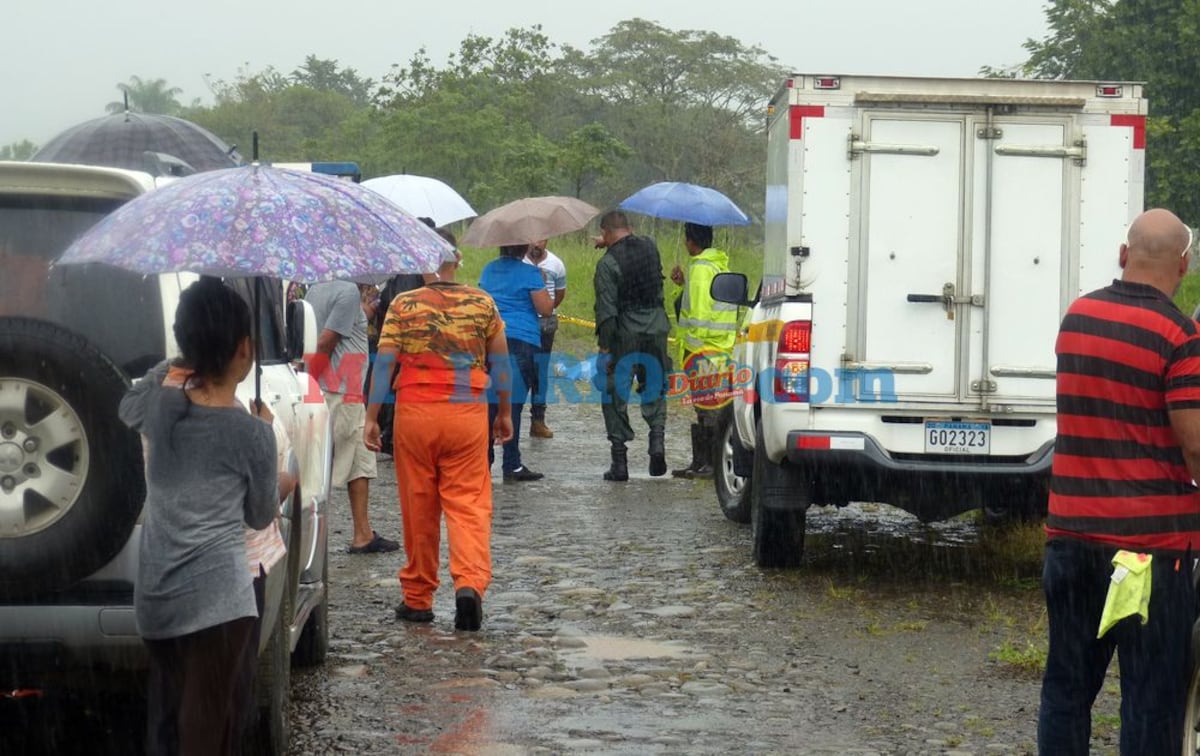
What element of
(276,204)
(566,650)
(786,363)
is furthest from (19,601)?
(786,363)

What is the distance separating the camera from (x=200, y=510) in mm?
4547

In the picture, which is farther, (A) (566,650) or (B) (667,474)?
(B) (667,474)

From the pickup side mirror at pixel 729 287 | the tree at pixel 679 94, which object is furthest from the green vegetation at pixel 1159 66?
the pickup side mirror at pixel 729 287

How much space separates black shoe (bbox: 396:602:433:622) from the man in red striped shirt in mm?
4178

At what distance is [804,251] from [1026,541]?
2.96 m

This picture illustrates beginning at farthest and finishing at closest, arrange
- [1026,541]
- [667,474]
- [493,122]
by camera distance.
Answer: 1. [493,122]
2. [667,474]
3. [1026,541]

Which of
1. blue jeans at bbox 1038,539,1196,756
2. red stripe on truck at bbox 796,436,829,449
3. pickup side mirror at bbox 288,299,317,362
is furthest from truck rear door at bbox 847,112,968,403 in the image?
blue jeans at bbox 1038,539,1196,756

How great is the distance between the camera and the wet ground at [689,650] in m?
6.64

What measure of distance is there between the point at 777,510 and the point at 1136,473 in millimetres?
4931

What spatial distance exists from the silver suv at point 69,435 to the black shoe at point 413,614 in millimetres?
2958

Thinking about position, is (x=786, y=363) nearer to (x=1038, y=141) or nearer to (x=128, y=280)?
(x=1038, y=141)

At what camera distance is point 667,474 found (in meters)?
14.7

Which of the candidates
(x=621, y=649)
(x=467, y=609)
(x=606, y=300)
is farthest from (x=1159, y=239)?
(x=606, y=300)

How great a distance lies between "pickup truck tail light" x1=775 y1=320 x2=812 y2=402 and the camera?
9.30 meters
